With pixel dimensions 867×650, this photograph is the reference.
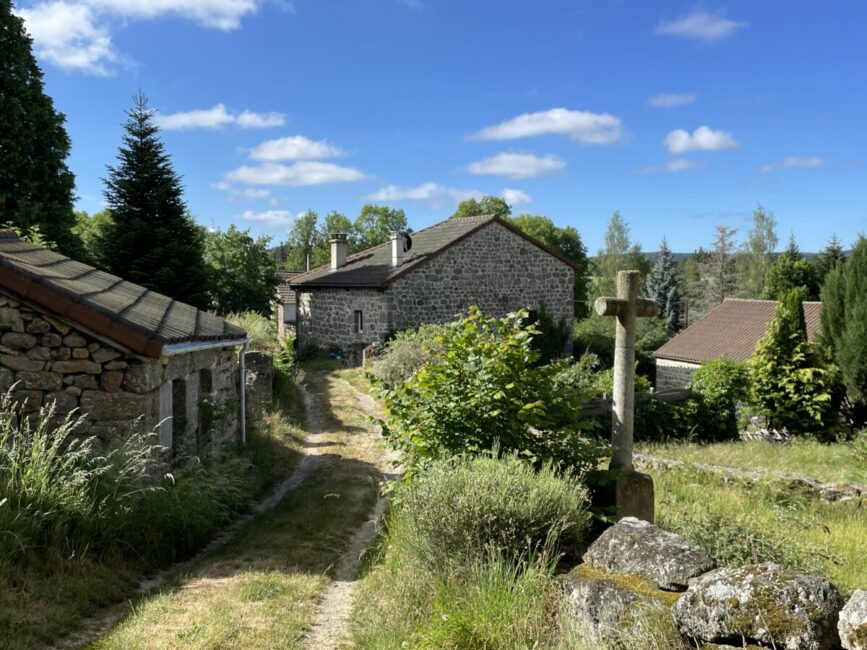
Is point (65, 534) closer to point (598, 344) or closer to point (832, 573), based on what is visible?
point (832, 573)

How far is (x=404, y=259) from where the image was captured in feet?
85.1

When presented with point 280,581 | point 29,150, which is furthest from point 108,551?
point 29,150

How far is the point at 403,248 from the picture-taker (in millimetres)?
26281

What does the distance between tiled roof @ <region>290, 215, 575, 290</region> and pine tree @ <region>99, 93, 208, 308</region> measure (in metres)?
6.16

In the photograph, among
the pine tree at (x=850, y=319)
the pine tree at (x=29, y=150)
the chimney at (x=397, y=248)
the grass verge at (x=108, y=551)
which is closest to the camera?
the grass verge at (x=108, y=551)

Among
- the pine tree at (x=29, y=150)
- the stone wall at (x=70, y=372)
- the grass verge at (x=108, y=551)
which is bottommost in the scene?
the grass verge at (x=108, y=551)

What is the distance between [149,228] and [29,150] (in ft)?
13.4

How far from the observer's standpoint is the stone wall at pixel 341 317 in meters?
24.5

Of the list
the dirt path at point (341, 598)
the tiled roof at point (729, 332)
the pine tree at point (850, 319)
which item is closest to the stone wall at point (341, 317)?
the tiled roof at point (729, 332)

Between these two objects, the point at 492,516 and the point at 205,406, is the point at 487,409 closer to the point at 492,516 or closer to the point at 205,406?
the point at 492,516

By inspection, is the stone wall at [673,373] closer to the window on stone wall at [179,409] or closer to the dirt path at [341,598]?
the dirt path at [341,598]

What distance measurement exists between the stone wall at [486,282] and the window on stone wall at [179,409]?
16442 mm

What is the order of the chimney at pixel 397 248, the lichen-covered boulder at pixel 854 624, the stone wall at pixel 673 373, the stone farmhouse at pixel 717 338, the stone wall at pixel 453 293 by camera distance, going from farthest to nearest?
the stone wall at pixel 673 373
the stone farmhouse at pixel 717 338
the chimney at pixel 397 248
the stone wall at pixel 453 293
the lichen-covered boulder at pixel 854 624

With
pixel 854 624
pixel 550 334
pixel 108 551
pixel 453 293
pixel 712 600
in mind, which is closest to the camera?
pixel 854 624
